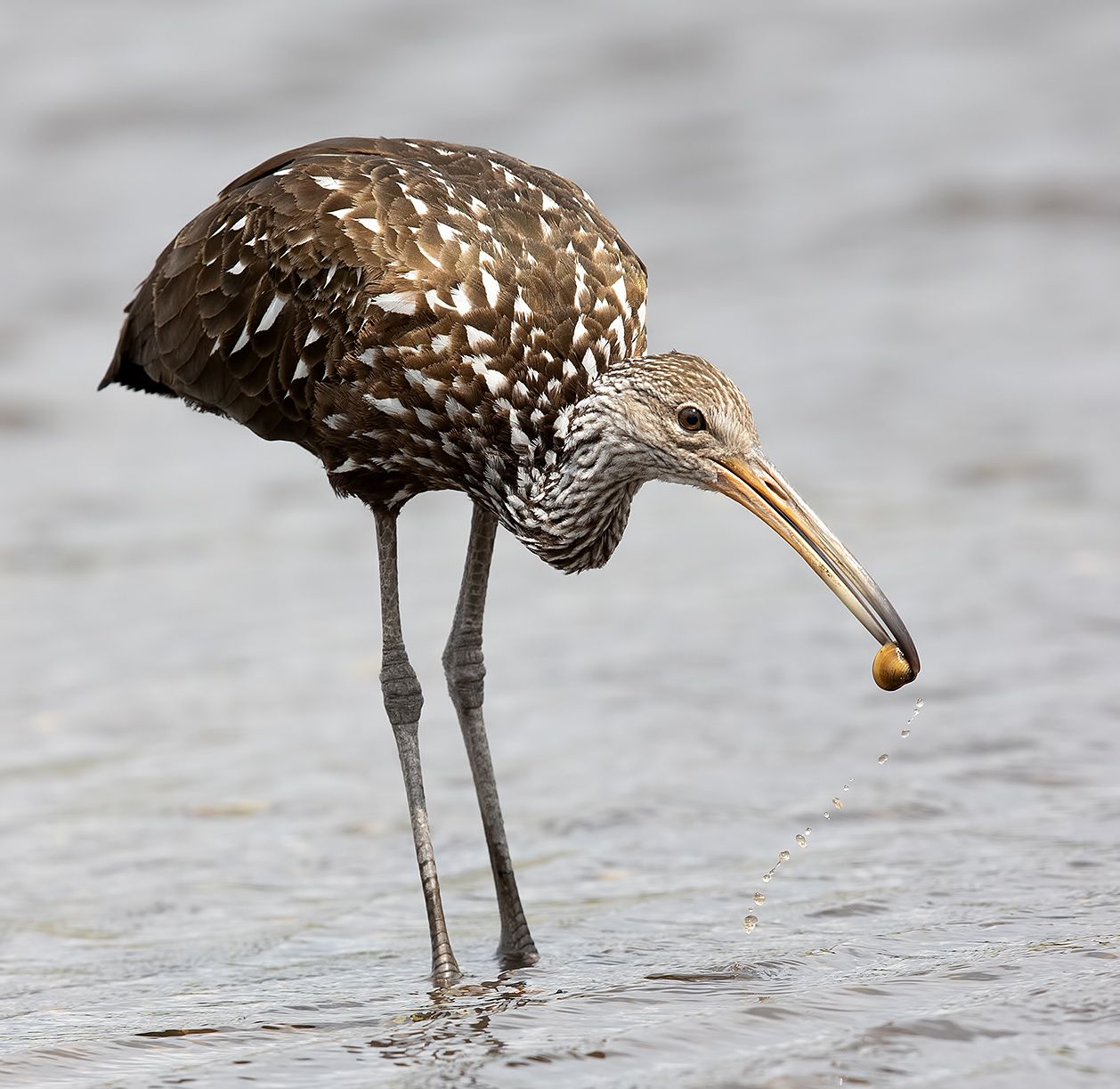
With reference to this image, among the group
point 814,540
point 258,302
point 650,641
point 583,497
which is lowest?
point 814,540

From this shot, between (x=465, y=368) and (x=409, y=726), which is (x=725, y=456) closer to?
(x=465, y=368)

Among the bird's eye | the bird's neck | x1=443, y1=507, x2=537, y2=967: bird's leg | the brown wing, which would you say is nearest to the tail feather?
the brown wing

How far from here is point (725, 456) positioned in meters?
6.14

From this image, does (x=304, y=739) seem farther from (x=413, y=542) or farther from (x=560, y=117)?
(x=560, y=117)

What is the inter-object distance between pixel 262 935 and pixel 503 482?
2.12m

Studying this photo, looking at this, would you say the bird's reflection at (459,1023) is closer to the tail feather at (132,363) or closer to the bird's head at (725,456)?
the bird's head at (725,456)

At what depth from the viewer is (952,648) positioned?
10227mm

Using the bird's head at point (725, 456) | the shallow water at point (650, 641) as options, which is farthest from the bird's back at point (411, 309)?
the shallow water at point (650, 641)

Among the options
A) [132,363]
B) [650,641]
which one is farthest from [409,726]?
[650,641]

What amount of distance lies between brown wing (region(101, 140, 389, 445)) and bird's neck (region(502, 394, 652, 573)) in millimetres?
913

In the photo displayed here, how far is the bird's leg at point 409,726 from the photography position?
276 inches

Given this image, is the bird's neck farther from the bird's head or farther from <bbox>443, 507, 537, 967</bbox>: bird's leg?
<bbox>443, 507, 537, 967</bbox>: bird's leg

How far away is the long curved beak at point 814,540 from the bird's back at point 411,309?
678 millimetres

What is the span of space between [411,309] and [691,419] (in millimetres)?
1130
